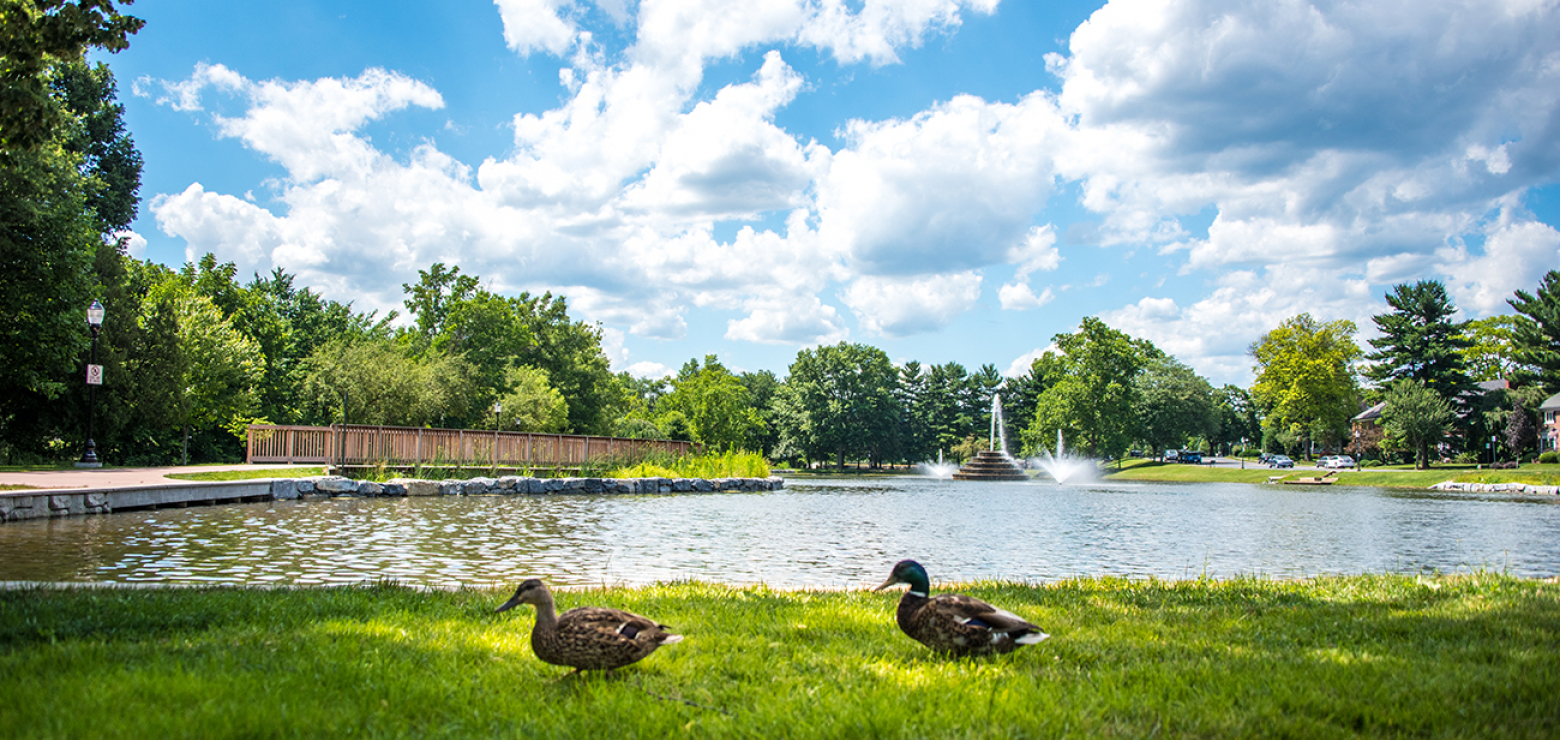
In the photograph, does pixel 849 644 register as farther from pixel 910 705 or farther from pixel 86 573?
pixel 86 573

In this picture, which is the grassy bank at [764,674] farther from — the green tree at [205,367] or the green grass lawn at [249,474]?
the green tree at [205,367]

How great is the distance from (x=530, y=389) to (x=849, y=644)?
132ft

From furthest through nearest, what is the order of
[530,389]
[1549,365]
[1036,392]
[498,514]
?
1. [1036,392]
2. [1549,365]
3. [530,389]
4. [498,514]

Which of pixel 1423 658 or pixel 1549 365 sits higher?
pixel 1549 365

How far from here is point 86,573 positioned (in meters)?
8.50

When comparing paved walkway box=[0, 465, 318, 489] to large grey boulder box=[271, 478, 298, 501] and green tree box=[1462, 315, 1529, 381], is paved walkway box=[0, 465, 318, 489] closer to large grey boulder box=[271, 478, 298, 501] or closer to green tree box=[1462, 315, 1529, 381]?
large grey boulder box=[271, 478, 298, 501]

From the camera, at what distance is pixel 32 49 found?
677 centimetres

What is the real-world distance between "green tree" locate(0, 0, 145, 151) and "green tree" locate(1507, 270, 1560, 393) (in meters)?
68.8

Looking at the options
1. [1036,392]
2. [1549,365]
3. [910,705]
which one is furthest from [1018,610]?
[1036,392]

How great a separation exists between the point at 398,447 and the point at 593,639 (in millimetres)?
26821

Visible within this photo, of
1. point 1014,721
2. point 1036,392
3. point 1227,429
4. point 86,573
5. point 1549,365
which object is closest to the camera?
point 1014,721

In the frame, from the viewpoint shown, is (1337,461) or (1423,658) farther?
(1337,461)

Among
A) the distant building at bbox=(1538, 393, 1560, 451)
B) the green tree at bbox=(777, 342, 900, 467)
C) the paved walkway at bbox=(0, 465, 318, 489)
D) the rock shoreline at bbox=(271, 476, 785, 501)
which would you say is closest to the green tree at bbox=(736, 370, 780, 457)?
the green tree at bbox=(777, 342, 900, 467)

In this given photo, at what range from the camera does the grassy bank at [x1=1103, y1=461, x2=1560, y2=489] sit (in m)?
40.7
